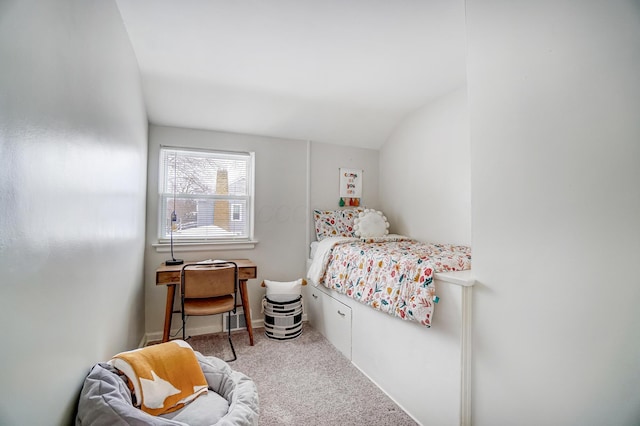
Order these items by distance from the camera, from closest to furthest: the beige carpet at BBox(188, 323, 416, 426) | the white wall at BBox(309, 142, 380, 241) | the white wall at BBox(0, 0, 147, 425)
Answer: the white wall at BBox(0, 0, 147, 425) < the beige carpet at BBox(188, 323, 416, 426) < the white wall at BBox(309, 142, 380, 241)

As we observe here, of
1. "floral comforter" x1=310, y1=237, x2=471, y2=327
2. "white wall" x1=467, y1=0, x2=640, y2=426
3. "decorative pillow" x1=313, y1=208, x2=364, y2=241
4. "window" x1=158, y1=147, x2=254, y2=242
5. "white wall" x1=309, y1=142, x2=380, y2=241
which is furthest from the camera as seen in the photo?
"white wall" x1=309, y1=142, x2=380, y2=241

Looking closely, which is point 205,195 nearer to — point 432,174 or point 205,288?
point 205,288

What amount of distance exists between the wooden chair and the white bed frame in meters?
1.06

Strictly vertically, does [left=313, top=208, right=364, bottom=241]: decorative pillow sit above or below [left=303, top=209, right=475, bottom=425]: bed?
above

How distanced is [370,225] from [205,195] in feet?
6.00

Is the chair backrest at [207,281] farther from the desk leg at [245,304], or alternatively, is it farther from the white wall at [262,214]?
the white wall at [262,214]

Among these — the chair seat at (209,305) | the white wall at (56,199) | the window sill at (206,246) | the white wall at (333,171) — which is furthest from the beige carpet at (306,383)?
the white wall at (333,171)

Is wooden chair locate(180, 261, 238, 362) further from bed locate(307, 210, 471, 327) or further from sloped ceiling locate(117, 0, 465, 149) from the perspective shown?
sloped ceiling locate(117, 0, 465, 149)

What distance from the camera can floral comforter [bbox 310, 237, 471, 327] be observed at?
1.62 m

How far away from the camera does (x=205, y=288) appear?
241 centimetres

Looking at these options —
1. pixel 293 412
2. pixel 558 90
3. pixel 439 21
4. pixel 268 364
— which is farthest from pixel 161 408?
pixel 439 21

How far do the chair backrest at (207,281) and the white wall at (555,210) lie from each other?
1.89 meters

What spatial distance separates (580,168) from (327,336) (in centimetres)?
241

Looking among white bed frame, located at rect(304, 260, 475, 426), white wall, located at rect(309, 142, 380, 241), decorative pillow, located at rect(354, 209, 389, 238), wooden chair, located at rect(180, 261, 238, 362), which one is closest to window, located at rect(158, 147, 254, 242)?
wooden chair, located at rect(180, 261, 238, 362)
